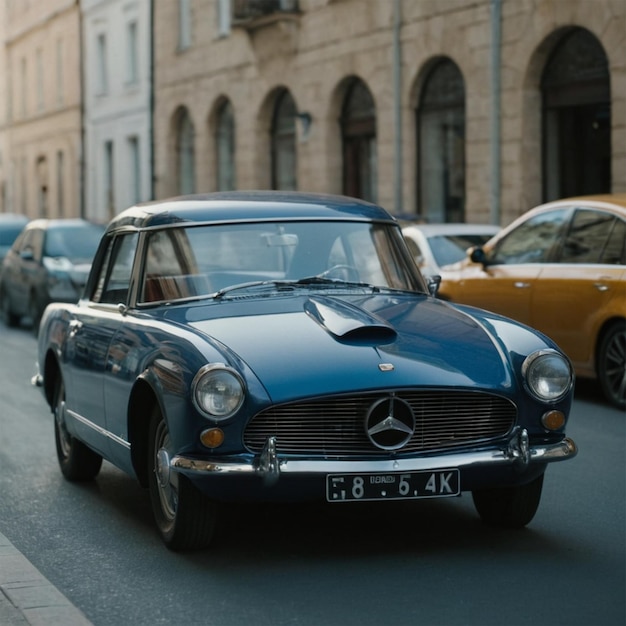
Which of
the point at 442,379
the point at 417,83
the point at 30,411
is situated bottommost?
the point at 30,411

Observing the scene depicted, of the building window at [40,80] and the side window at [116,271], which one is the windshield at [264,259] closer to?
the side window at [116,271]

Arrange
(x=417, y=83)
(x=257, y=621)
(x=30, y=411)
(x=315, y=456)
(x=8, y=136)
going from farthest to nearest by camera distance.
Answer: (x=8, y=136), (x=417, y=83), (x=30, y=411), (x=315, y=456), (x=257, y=621)

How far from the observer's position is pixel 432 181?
1077 inches

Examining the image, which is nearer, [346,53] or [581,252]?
[581,252]

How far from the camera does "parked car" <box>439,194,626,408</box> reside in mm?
12430

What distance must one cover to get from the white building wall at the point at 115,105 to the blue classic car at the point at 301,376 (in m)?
33.1

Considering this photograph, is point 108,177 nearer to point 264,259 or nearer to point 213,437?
point 264,259

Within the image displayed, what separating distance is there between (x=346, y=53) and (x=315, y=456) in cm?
2349

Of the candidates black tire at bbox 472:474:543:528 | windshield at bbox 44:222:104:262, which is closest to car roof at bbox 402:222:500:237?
windshield at bbox 44:222:104:262

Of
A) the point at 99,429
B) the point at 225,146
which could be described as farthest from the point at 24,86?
the point at 99,429

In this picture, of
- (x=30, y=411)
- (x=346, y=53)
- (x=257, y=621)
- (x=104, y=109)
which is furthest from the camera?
(x=104, y=109)

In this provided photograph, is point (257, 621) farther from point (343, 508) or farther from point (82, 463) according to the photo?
point (82, 463)

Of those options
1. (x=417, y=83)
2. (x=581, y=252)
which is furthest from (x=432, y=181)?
(x=581, y=252)

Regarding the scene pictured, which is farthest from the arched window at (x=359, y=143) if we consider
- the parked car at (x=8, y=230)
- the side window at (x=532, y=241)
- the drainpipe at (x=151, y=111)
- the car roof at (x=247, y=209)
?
the car roof at (x=247, y=209)
